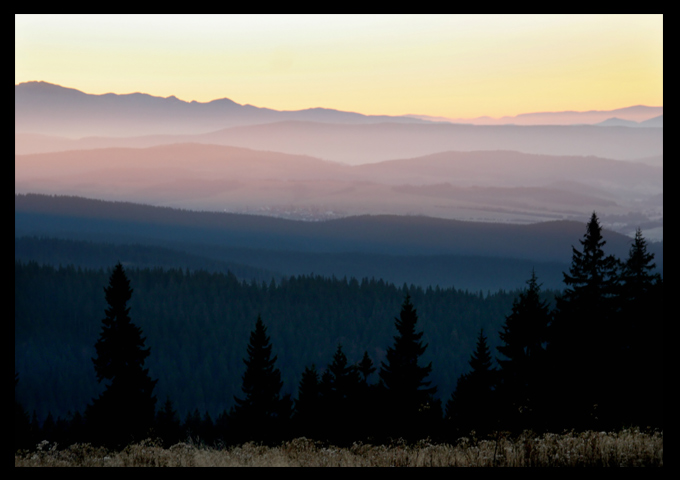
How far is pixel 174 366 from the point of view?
188m

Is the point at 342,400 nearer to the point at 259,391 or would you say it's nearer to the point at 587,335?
the point at 259,391

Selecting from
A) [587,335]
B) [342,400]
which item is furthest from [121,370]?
[587,335]

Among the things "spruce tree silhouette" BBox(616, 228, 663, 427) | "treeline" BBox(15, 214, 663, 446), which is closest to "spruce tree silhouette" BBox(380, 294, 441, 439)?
"treeline" BBox(15, 214, 663, 446)

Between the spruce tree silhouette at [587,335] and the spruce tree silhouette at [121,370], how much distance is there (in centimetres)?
2188

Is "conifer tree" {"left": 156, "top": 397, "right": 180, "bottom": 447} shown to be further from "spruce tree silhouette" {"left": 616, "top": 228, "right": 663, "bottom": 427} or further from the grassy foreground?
"spruce tree silhouette" {"left": 616, "top": 228, "right": 663, "bottom": 427}

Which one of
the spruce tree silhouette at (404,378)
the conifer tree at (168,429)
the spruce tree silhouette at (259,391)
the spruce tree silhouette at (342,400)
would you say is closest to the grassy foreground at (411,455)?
the conifer tree at (168,429)

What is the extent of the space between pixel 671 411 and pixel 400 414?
77.7 feet

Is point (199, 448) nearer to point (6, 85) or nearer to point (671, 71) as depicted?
point (6, 85)

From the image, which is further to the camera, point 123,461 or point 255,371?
point 255,371

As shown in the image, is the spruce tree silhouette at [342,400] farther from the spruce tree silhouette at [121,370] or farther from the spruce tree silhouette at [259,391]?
the spruce tree silhouette at [121,370]

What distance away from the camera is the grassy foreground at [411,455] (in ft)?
45.1

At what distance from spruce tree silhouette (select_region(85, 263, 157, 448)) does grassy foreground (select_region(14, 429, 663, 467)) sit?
1780 centimetres

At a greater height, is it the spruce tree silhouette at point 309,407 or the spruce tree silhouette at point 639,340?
the spruce tree silhouette at point 639,340

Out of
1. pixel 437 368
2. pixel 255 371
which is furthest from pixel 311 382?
pixel 437 368
